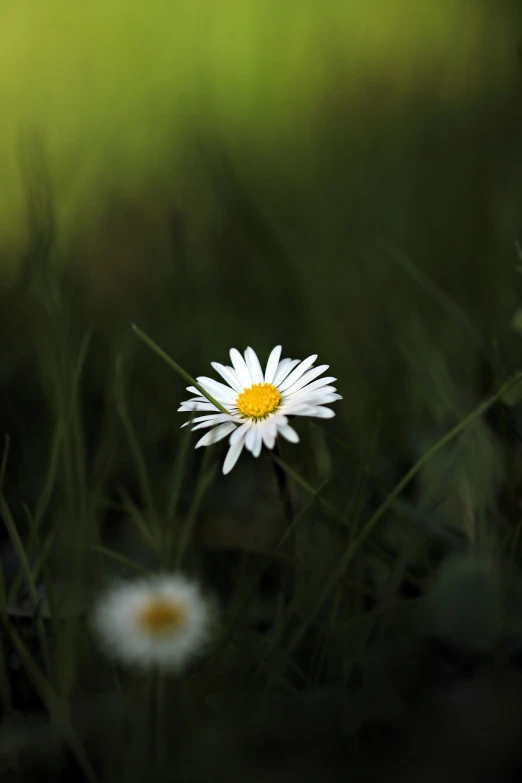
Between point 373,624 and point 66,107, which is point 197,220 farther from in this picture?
point 373,624

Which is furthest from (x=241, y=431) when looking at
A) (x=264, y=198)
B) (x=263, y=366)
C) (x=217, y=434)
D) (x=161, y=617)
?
(x=264, y=198)

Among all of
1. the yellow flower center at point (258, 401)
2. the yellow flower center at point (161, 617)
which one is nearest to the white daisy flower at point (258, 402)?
the yellow flower center at point (258, 401)

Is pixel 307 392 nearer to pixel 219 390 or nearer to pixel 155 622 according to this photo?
pixel 219 390

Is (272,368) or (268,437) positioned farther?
(272,368)

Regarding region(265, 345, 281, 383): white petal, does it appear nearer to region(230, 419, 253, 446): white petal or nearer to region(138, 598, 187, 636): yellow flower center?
region(230, 419, 253, 446): white petal

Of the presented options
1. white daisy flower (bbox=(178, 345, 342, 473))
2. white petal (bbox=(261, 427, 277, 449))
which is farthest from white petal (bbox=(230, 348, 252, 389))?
white petal (bbox=(261, 427, 277, 449))
